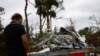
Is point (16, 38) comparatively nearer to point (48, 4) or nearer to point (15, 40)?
point (15, 40)

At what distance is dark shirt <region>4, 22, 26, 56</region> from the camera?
8.24 meters

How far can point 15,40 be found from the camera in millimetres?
8281

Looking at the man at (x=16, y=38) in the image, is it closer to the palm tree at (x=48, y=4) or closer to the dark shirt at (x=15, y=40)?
the dark shirt at (x=15, y=40)

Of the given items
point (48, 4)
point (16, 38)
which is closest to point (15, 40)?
point (16, 38)

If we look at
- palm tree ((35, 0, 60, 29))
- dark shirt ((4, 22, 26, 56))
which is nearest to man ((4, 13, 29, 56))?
dark shirt ((4, 22, 26, 56))

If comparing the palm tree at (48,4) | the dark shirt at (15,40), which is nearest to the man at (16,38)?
the dark shirt at (15,40)

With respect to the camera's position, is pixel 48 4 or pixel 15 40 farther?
pixel 48 4

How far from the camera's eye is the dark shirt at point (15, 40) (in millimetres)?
8242

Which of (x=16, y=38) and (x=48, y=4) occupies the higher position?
(x=48, y=4)

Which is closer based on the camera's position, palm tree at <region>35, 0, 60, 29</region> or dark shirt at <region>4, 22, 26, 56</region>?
dark shirt at <region>4, 22, 26, 56</region>

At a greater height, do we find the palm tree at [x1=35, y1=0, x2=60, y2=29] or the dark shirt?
the palm tree at [x1=35, y1=0, x2=60, y2=29]

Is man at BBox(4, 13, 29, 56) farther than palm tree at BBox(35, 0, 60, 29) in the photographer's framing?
A: No

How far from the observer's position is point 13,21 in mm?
8375

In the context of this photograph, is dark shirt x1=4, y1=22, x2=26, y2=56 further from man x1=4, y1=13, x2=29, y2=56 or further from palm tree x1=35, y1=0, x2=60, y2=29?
palm tree x1=35, y1=0, x2=60, y2=29
